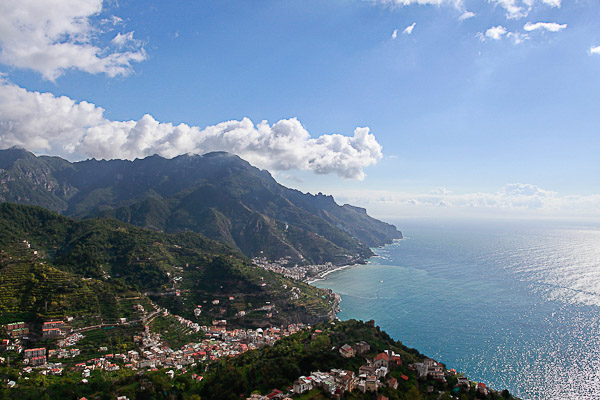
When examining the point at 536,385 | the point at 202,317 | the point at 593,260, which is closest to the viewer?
the point at 536,385

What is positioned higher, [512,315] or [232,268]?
[232,268]

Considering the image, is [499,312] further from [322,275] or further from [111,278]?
[111,278]

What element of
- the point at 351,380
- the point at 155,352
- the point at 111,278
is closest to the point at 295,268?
the point at 111,278

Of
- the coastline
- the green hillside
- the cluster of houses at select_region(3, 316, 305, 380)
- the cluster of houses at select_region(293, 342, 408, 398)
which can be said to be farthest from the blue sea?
the cluster of houses at select_region(3, 316, 305, 380)

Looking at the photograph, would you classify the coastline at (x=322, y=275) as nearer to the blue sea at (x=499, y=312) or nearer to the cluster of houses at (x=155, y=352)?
the blue sea at (x=499, y=312)

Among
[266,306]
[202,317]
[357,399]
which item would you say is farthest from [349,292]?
[357,399]

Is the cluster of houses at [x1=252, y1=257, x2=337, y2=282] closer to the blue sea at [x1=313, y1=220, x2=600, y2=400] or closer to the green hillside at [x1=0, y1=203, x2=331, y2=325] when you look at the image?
the blue sea at [x1=313, y1=220, x2=600, y2=400]

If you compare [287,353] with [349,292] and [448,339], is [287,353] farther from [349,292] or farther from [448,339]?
[349,292]

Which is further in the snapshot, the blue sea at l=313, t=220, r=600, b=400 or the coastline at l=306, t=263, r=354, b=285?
the coastline at l=306, t=263, r=354, b=285
